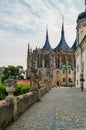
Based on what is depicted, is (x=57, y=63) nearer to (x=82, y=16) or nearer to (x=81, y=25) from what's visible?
(x=82, y=16)

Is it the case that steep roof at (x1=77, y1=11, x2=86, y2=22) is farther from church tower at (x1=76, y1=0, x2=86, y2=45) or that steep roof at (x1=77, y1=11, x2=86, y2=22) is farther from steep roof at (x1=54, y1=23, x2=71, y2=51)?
steep roof at (x1=54, y1=23, x2=71, y2=51)

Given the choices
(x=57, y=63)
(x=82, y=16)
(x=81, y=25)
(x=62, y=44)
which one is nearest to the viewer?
(x=81, y=25)

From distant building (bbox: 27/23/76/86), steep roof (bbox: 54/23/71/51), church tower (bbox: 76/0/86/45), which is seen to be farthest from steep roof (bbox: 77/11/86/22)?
steep roof (bbox: 54/23/71/51)

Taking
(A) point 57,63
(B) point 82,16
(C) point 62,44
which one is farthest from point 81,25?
(C) point 62,44

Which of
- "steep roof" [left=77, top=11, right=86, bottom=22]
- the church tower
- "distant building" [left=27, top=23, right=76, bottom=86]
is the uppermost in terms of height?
"steep roof" [left=77, top=11, right=86, bottom=22]

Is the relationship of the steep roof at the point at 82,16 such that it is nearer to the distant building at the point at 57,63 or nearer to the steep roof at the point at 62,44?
the distant building at the point at 57,63

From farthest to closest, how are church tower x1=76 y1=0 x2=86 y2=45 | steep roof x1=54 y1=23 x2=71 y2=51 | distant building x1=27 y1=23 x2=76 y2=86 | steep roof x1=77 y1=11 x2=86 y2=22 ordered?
steep roof x1=54 y1=23 x2=71 y2=51
distant building x1=27 y1=23 x2=76 y2=86
steep roof x1=77 y1=11 x2=86 y2=22
church tower x1=76 y1=0 x2=86 y2=45

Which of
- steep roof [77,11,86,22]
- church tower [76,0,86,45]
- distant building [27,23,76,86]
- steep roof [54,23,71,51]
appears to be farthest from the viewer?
steep roof [54,23,71,51]

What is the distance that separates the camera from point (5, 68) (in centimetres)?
11888

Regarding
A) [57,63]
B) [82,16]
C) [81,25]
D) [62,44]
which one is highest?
[62,44]

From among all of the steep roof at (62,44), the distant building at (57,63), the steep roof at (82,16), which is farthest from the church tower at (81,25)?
the steep roof at (62,44)

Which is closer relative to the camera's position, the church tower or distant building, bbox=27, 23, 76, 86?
the church tower

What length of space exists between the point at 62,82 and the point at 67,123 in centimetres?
11919

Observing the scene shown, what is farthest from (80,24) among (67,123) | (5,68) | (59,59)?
(67,123)
